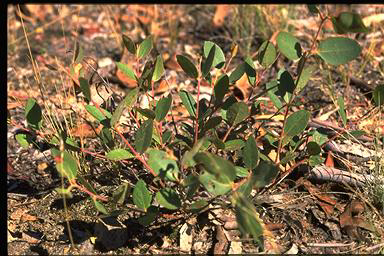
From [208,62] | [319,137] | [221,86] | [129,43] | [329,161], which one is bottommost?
[329,161]

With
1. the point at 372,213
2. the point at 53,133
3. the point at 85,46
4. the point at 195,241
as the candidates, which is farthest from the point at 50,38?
the point at 372,213

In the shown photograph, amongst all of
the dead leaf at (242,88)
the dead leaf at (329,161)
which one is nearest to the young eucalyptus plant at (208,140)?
the dead leaf at (329,161)

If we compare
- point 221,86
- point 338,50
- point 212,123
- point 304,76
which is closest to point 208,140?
point 212,123

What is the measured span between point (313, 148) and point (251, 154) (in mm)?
270

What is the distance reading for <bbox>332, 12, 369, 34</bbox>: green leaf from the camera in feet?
5.13

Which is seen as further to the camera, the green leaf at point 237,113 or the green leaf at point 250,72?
the green leaf at point 250,72

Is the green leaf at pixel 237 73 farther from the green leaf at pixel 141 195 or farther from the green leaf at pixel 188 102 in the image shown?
the green leaf at pixel 141 195

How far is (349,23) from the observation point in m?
1.58

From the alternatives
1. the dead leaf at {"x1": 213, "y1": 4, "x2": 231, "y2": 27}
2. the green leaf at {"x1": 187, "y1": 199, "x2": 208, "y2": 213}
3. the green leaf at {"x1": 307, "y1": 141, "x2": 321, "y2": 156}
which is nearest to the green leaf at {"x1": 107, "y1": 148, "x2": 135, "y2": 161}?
the green leaf at {"x1": 187, "y1": 199, "x2": 208, "y2": 213}

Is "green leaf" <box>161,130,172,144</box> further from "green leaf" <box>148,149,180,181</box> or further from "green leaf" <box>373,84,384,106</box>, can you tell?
"green leaf" <box>373,84,384,106</box>

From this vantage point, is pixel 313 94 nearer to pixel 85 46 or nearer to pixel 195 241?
pixel 195 241

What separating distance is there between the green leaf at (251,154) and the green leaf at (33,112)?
2.39ft

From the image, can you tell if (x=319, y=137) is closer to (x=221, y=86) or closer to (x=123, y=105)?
(x=221, y=86)

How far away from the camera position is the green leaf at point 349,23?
61.6 inches
